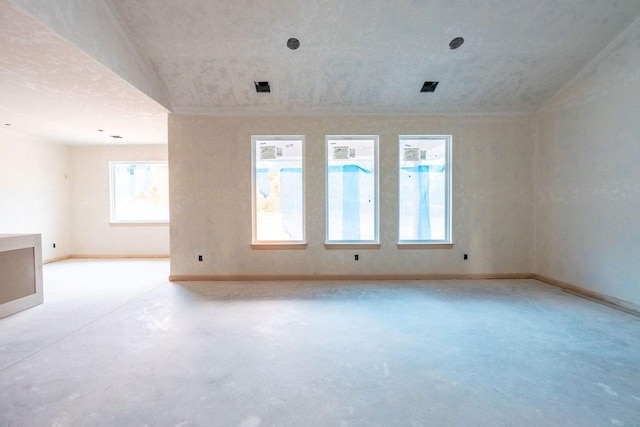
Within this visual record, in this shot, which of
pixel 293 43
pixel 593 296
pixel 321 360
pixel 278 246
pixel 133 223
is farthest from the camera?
pixel 133 223

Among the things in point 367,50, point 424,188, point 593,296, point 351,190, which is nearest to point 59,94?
point 367,50

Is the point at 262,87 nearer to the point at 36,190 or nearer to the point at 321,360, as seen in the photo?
the point at 321,360

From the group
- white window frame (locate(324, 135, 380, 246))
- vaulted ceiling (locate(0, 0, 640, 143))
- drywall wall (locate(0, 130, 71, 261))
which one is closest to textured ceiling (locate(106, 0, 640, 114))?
vaulted ceiling (locate(0, 0, 640, 143))

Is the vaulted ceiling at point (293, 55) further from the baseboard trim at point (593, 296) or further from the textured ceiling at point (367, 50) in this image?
the baseboard trim at point (593, 296)

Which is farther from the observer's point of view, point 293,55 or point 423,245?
point 423,245

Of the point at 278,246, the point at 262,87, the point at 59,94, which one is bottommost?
the point at 278,246

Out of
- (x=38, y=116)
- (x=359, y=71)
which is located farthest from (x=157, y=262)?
(x=359, y=71)

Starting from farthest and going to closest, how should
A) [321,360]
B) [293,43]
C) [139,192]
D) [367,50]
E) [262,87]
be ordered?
[139,192] → [262,87] → [367,50] → [293,43] → [321,360]

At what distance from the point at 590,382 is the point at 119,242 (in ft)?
27.4

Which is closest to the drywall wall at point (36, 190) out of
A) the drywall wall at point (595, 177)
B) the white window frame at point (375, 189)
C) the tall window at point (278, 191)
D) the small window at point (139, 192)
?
the small window at point (139, 192)

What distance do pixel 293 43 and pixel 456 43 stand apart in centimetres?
204

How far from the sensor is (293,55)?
375cm

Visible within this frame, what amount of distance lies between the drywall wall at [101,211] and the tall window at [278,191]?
11.2 feet

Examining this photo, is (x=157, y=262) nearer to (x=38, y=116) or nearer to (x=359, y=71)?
(x=38, y=116)
